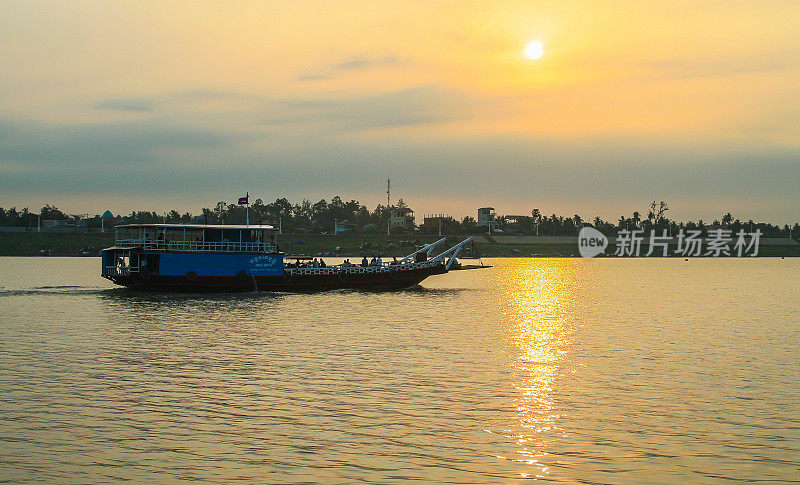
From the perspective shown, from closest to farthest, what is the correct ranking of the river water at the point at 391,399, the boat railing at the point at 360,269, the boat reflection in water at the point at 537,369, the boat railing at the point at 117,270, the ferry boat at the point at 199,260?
1. the river water at the point at 391,399
2. the boat reflection in water at the point at 537,369
3. the ferry boat at the point at 199,260
4. the boat railing at the point at 117,270
5. the boat railing at the point at 360,269

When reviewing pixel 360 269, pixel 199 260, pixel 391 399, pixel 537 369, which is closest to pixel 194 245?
pixel 199 260

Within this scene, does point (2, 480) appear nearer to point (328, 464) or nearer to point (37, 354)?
point (328, 464)

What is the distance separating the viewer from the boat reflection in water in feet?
73.8

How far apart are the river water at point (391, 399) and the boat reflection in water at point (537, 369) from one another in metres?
0.12

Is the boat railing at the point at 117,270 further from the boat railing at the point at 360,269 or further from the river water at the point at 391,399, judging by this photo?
the boat railing at the point at 360,269

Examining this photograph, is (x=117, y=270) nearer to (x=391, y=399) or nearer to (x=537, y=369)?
(x=537, y=369)

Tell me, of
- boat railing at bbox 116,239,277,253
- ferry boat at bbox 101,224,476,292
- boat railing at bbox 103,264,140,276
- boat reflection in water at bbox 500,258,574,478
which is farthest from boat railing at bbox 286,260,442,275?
boat railing at bbox 103,264,140,276

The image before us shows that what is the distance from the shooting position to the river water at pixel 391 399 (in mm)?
20375

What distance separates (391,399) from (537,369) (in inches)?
409

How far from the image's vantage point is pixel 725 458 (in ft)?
69.3

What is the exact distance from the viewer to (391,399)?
1113 inches

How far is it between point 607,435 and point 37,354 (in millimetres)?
29520

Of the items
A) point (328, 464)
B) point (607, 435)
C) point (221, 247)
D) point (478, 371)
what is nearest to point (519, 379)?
point (478, 371)

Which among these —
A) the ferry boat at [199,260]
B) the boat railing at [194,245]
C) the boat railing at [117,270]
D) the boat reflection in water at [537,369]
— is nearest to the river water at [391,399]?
the boat reflection in water at [537,369]
